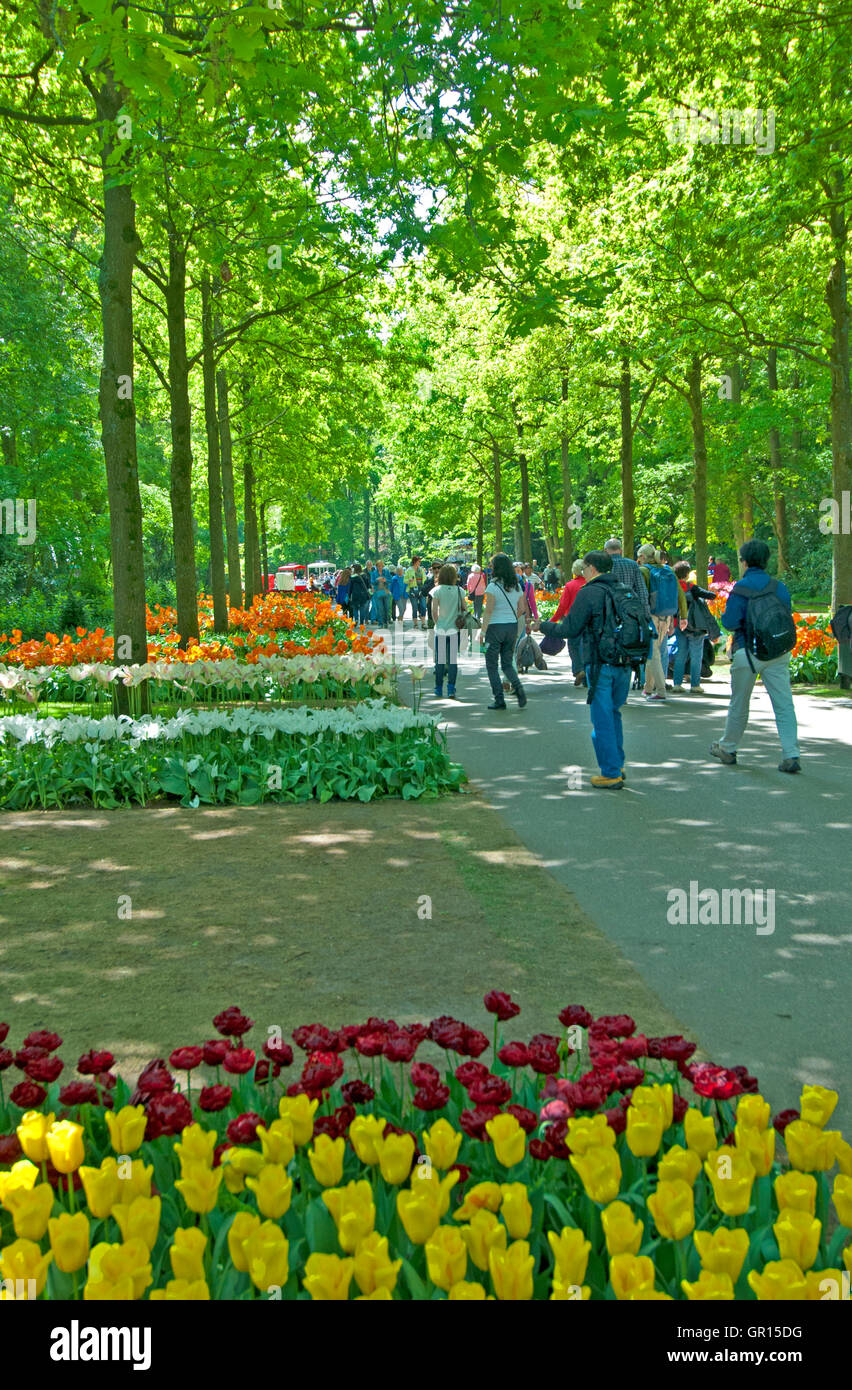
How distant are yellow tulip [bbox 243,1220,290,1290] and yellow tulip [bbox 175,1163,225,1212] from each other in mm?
298

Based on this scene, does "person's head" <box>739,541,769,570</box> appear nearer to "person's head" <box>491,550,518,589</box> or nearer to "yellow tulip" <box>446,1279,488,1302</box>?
"person's head" <box>491,550,518,589</box>

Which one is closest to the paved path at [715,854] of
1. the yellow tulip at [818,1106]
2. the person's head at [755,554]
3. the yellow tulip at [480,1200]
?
the yellow tulip at [818,1106]

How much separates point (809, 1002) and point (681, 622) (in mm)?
12682

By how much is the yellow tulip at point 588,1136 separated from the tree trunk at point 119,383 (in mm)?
9042

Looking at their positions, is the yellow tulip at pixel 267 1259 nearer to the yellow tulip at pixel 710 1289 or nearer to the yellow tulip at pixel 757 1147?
the yellow tulip at pixel 710 1289

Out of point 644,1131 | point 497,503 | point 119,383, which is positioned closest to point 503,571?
point 119,383

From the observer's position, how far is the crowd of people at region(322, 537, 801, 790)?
923 centimetres

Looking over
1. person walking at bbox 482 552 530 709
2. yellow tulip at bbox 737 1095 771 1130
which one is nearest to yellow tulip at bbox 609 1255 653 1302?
yellow tulip at bbox 737 1095 771 1130

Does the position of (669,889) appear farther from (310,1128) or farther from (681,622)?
(681,622)

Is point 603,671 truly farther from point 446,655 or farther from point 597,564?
point 446,655

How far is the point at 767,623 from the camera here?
9773 mm

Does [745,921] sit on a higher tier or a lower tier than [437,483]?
lower

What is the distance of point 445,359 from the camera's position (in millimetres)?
38281
